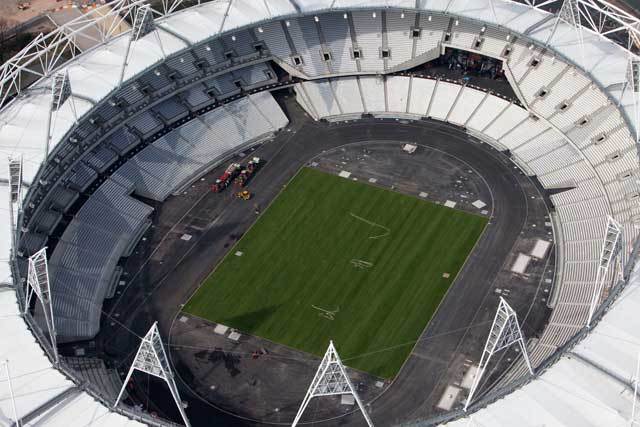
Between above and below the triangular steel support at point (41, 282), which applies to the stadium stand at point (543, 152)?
above

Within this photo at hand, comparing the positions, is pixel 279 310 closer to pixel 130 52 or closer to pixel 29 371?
pixel 29 371

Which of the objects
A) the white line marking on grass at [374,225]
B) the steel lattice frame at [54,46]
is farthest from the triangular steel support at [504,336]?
the steel lattice frame at [54,46]

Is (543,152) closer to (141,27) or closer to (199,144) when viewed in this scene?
(199,144)

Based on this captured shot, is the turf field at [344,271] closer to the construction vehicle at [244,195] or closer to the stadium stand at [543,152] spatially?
the construction vehicle at [244,195]

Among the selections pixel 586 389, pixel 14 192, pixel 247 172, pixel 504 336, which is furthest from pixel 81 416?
pixel 247 172

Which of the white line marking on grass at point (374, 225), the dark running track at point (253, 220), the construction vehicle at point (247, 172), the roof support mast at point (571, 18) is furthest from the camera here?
the construction vehicle at point (247, 172)

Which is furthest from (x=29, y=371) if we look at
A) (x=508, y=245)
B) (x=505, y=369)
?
(x=508, y=245)
